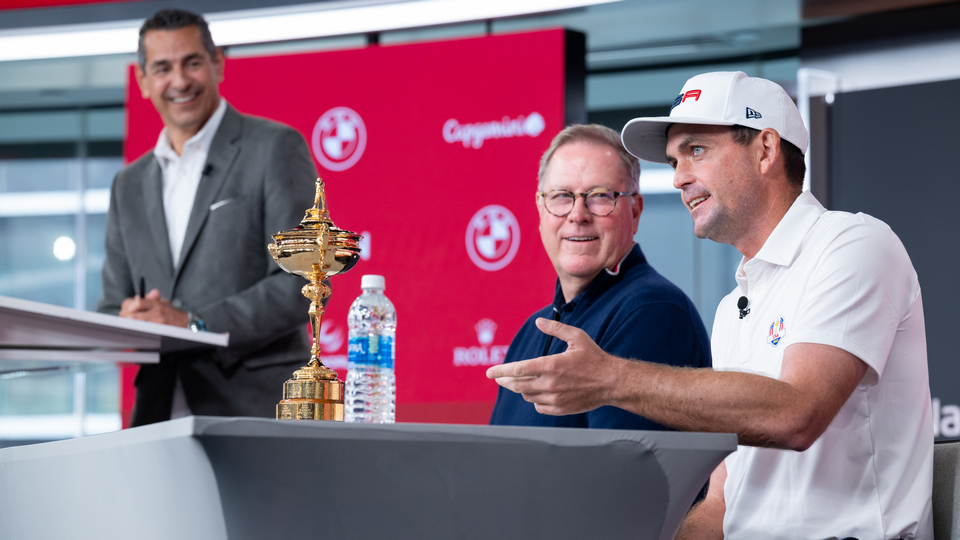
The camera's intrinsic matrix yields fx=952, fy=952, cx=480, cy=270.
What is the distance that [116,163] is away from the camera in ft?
24.6

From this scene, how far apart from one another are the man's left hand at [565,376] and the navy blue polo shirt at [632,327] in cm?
49

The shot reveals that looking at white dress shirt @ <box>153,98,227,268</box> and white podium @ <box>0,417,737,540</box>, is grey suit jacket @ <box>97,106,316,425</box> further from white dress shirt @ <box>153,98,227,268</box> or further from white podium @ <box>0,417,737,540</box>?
white podium @ <box>0,417,737,540</box>

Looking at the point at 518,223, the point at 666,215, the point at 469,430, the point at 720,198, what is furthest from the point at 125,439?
Result: the point at 666,215

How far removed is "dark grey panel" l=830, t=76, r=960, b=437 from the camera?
4238mm

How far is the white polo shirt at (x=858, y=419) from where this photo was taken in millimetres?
1399

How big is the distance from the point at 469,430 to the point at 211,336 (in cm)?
150

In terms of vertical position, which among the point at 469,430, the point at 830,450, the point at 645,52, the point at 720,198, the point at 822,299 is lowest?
the point at 830,450

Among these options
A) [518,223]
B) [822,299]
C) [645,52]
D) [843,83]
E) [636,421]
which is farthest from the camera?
[645,52]

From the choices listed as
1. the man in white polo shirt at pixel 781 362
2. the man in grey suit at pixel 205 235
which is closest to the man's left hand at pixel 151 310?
the man in grey suit at pixel 205 235

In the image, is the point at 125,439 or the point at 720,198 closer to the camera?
the point at 125,439

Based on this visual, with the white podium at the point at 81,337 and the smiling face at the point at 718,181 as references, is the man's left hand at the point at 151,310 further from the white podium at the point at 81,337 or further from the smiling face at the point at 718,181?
the smiling face at the point at 718,181

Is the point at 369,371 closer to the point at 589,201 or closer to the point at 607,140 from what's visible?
the point at 589,201

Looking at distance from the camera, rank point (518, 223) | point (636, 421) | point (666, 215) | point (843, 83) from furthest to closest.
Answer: point (666, 215), point (843, 83), point (518, 223), point (636, 421)

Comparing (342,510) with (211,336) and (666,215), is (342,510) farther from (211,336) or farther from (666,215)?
(666,215)
